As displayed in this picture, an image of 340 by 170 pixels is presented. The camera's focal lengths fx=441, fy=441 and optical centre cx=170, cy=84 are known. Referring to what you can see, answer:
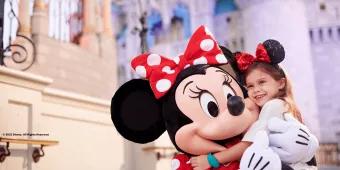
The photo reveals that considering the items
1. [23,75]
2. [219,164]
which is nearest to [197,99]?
[219,164]

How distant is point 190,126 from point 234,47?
14.5 metres

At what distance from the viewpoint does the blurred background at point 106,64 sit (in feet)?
10.7

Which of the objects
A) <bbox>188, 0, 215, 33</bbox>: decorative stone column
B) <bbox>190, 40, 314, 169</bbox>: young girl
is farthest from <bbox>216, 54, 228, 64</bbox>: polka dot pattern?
<bbox>188, 0, 215, 33</bbox>: decorative stone column

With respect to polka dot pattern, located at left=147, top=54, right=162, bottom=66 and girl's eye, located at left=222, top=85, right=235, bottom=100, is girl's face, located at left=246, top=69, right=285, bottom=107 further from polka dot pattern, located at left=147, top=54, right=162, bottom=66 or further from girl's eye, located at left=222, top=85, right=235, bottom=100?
polka dot pattern, located at left=147, top=54, right=162, bottom=66

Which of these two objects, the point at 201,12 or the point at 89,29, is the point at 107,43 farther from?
the point at 201,12

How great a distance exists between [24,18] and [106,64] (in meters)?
1.63

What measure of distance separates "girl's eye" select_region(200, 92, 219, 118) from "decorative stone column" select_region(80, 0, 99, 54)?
16.2 feet

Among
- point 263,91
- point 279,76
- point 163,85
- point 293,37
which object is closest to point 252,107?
point 263,91

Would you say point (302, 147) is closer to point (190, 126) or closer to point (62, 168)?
point (190, 126)

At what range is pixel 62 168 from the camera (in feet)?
11.9

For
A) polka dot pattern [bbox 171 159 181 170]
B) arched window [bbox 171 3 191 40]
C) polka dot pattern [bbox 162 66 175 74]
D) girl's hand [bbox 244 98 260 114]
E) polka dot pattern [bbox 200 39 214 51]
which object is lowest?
polka dot pattern [bbox 171 159 181 170]

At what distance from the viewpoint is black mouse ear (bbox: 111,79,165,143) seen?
2309mm

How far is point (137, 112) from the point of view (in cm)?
232

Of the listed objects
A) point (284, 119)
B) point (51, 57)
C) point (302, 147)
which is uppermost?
point (51, 57)
